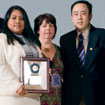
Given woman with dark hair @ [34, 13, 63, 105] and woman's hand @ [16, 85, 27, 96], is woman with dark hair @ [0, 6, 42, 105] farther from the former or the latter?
woman with dark hair @ [34, 13, 63, 105]

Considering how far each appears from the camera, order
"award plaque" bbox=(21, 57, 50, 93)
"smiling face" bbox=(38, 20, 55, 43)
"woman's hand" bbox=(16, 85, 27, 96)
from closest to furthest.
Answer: "woman's hand" bbox=(16, 85, 27, 96), "award plaque" bbox=(21, 57, 50, 93), "smiling face" bbox=(38, 20, 55, 43)

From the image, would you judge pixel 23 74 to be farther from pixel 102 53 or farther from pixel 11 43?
pixel 102 53

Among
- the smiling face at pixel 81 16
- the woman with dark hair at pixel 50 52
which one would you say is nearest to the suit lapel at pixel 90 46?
the smiling face at pixel 81 16

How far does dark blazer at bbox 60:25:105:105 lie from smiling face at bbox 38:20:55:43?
0.87 ft

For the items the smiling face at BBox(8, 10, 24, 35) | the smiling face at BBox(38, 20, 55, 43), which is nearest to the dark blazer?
the smiling face at BBox(38, 20, 55, 43)

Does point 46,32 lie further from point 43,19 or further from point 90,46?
point 90,46

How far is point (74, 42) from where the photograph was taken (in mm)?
4590

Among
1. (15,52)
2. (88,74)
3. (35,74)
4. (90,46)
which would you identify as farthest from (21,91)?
(90,46)

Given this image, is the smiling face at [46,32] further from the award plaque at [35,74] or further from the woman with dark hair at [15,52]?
the award plaque at [35,74]

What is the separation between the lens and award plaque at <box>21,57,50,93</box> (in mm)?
4078

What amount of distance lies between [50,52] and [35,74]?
46cm

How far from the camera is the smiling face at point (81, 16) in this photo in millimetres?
4547

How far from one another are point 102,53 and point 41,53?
2.13 ft

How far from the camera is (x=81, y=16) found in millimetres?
4551
